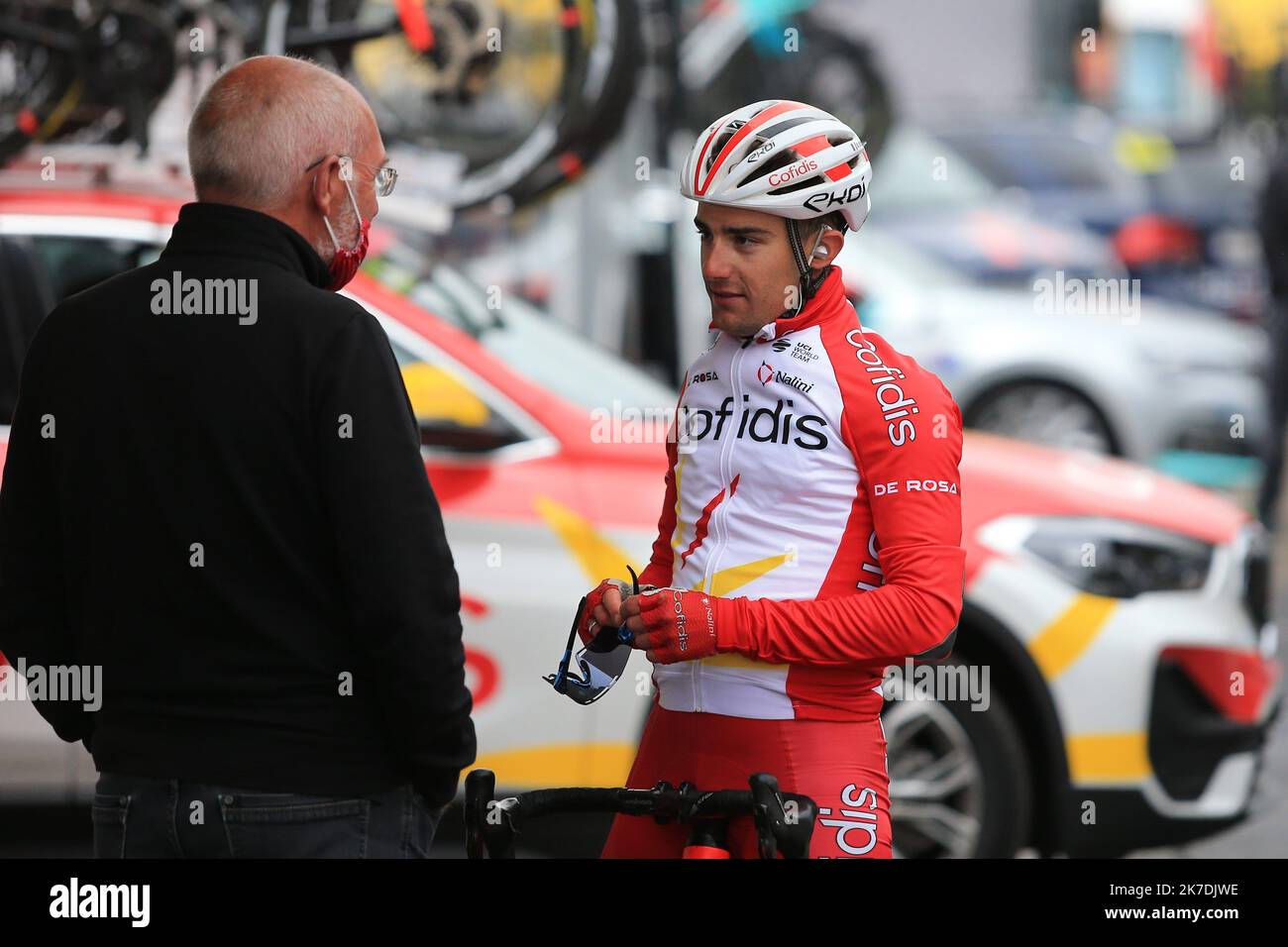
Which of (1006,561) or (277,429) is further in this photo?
(1006,561)

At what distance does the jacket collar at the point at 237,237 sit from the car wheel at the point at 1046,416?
25.2 feet

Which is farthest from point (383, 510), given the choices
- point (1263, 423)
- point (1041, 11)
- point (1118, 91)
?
point (1118, 91)

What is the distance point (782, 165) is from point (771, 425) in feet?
1.28

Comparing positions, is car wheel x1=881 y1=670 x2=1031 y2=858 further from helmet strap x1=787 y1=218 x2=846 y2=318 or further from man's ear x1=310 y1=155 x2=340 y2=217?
man's ear x1=310 y1=155 x2=340 y2=217

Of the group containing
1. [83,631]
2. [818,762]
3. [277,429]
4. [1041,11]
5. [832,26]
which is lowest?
[818,762]

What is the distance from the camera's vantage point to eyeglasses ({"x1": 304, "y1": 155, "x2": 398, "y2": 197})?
2613 millimetres

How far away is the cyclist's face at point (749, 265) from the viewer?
2.79m

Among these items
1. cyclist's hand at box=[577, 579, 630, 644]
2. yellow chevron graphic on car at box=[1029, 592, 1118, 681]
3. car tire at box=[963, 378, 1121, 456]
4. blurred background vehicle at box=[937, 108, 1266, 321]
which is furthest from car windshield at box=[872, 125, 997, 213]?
cyclist's hand at box=[577, 579, 630, 644]

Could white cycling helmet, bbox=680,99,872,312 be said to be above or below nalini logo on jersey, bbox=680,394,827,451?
above

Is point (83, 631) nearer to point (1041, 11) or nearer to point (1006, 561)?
point (1006, 561)

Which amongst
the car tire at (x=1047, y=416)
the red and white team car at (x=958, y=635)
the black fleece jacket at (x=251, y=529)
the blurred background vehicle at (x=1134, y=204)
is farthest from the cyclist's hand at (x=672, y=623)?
the blurred background vehicle at (x=1134, y=204)

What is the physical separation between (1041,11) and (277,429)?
1839 cm

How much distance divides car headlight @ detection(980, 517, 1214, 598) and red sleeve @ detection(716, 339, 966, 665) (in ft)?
7.44
